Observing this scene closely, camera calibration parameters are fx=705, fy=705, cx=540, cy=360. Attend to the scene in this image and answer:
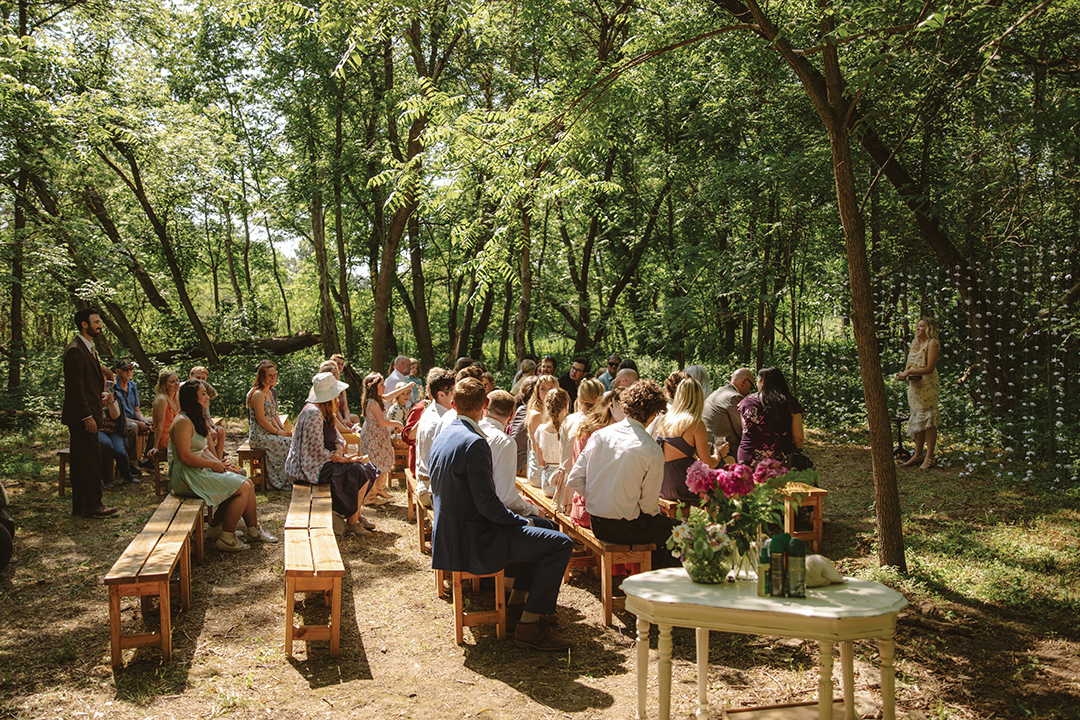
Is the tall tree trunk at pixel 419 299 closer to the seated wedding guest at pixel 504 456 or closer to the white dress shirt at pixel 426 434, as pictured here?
the white dress shirt at pixel 426 434

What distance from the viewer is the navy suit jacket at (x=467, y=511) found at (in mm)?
4379

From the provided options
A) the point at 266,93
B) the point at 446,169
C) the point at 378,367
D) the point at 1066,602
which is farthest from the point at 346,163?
the point at 1066,602

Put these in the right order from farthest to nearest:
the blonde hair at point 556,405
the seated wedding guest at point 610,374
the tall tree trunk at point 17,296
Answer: the tall tree trunk at point 17,296 < the seated wedding guest at point 610,374 < the blonde hair at point 556,405

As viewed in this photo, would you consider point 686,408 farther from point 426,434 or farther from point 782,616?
point 782,616

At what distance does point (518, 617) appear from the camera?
16.1 ft

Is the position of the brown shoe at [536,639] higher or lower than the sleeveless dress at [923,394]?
lower

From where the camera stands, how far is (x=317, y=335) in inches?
784

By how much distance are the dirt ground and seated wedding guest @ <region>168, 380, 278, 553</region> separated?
0.52m

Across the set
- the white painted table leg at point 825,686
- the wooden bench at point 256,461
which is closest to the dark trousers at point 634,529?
the white painted table leg at point 825,686

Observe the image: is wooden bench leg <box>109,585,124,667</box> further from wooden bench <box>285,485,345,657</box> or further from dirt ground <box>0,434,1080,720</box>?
wooden bench <box>285,485,345,657</box>

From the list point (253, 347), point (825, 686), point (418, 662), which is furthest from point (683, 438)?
point (253, 347)

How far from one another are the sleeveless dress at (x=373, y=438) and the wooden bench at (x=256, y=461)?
1770mm

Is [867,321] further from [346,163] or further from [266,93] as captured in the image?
[266,93]

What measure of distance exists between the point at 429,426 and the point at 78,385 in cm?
354
